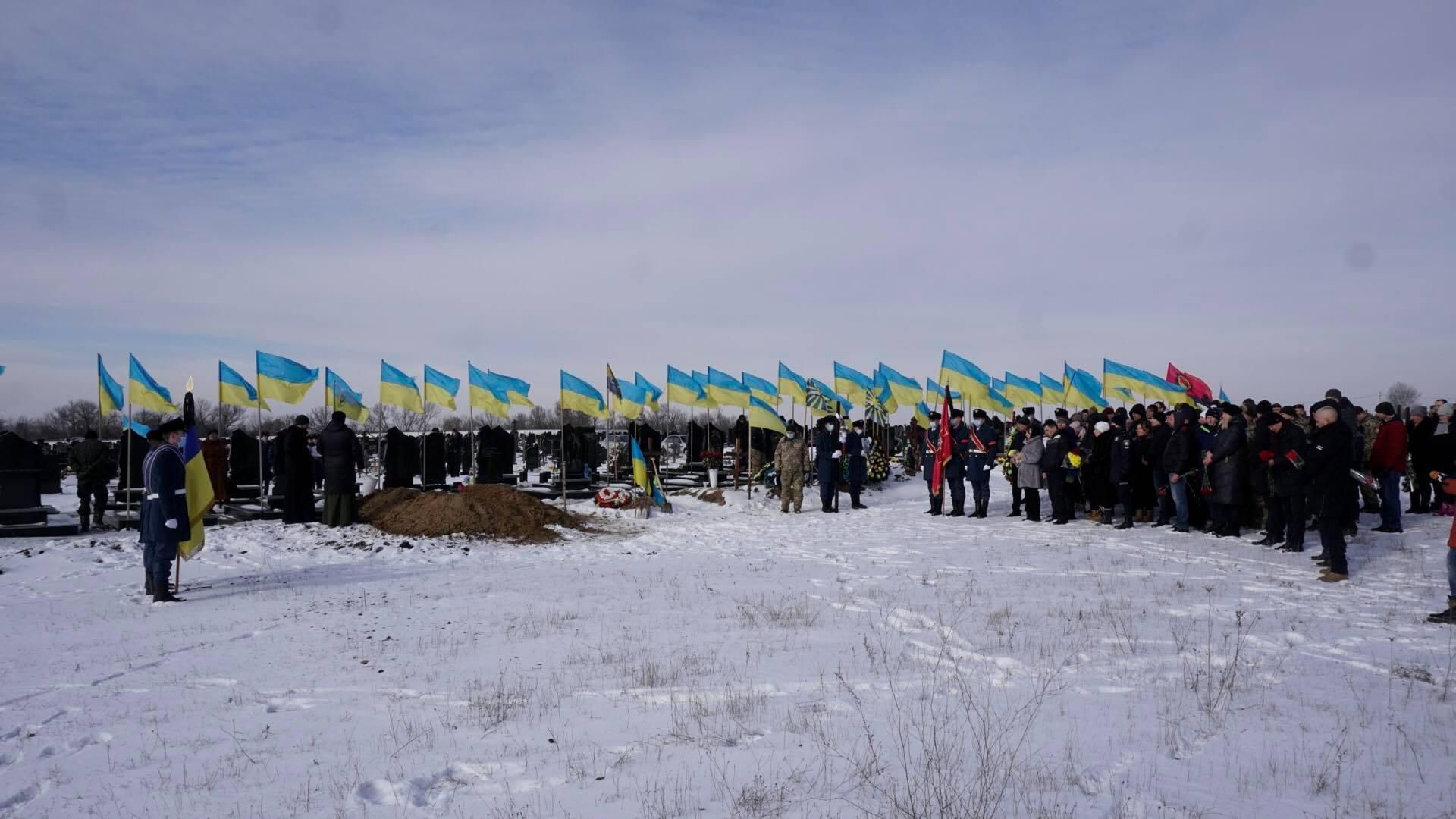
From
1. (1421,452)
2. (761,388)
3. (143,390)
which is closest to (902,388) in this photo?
(761,388)

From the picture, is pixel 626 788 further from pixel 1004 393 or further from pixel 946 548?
pixel 1004 393

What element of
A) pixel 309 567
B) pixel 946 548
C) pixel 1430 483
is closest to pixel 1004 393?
pixel 1430 483

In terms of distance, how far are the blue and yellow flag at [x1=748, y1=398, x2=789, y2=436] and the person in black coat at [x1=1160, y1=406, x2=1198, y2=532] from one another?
29.8ft

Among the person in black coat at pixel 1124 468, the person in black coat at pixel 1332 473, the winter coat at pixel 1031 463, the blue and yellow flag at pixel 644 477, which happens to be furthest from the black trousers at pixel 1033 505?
the blue and yellow flag at pixel 644 477

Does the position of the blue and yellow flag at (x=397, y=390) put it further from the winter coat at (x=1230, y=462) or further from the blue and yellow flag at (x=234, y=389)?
the winter coat at (x=1230, y=462)

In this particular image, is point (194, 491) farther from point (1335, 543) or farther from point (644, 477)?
point (1335, 543)

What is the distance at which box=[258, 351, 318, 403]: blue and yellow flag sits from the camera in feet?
57.0

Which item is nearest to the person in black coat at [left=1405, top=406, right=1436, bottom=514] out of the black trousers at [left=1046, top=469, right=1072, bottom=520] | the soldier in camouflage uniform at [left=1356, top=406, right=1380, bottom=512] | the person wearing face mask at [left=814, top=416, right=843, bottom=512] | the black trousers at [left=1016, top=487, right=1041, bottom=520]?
the soldier in camouflage uniform at [left=1356, top=406, right=1380, bottom=512]

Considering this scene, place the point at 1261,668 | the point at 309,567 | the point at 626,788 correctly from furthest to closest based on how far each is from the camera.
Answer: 1. the point at 309,567
2. the point at 1261,668
3. the point at 626,788

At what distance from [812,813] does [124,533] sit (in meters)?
16.4

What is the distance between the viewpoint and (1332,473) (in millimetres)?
9141

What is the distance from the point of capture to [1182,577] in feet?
32.1

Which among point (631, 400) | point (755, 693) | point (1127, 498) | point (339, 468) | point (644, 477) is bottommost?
point (755, 693)

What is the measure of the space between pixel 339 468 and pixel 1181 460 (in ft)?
46.7
